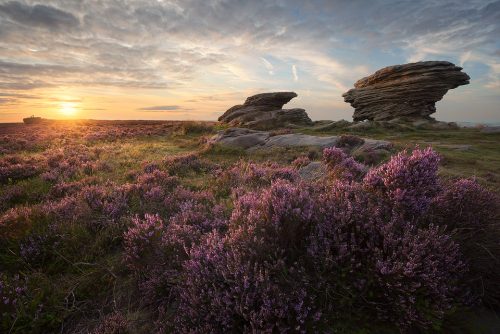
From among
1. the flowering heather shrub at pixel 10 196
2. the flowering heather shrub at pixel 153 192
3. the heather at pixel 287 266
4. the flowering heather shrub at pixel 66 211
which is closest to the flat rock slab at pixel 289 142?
the flowering heather shrub at pixel 153 192

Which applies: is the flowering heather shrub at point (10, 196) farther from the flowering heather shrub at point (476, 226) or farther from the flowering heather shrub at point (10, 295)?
the flowering heather shrub at point (476, 226)

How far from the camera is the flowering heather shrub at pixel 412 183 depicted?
3191mm

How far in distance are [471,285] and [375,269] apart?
42.7 inches

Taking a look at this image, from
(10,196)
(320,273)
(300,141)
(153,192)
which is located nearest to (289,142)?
(300,141)

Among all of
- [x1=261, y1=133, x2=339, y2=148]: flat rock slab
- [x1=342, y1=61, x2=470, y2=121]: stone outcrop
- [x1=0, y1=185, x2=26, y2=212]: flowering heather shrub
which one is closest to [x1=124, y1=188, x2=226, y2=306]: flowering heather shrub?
[x1=0, y1=185, x2=26, y2=212]: flowering heather shrub

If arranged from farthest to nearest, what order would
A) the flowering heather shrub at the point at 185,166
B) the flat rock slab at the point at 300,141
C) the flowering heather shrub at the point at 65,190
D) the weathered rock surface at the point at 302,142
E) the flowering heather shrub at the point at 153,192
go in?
the flat rock slab at the point at 300,141
the weathered rock surface at the point at 302,142
the flowering heather shrub at the point at 185,166
the flowering heather shrub at the point at 65,190
the flowering heather shrub at the point at 153,192

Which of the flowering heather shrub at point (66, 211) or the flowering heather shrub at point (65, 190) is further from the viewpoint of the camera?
the flowering heather shrub at point (65, 190)

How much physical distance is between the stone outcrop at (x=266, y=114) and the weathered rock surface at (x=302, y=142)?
2134 cm

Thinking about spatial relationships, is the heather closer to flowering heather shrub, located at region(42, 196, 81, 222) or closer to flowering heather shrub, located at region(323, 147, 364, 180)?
flowering heather shrub, located at region(42, 196, 81, 222)

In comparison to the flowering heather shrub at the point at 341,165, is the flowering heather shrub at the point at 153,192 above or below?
below

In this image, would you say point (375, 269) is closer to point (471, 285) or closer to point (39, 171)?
point (471, 285)

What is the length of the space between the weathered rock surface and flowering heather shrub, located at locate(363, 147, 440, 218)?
29.8 ft

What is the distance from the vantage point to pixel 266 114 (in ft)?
152

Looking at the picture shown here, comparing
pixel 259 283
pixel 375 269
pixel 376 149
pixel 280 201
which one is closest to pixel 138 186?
pixel 280 201
